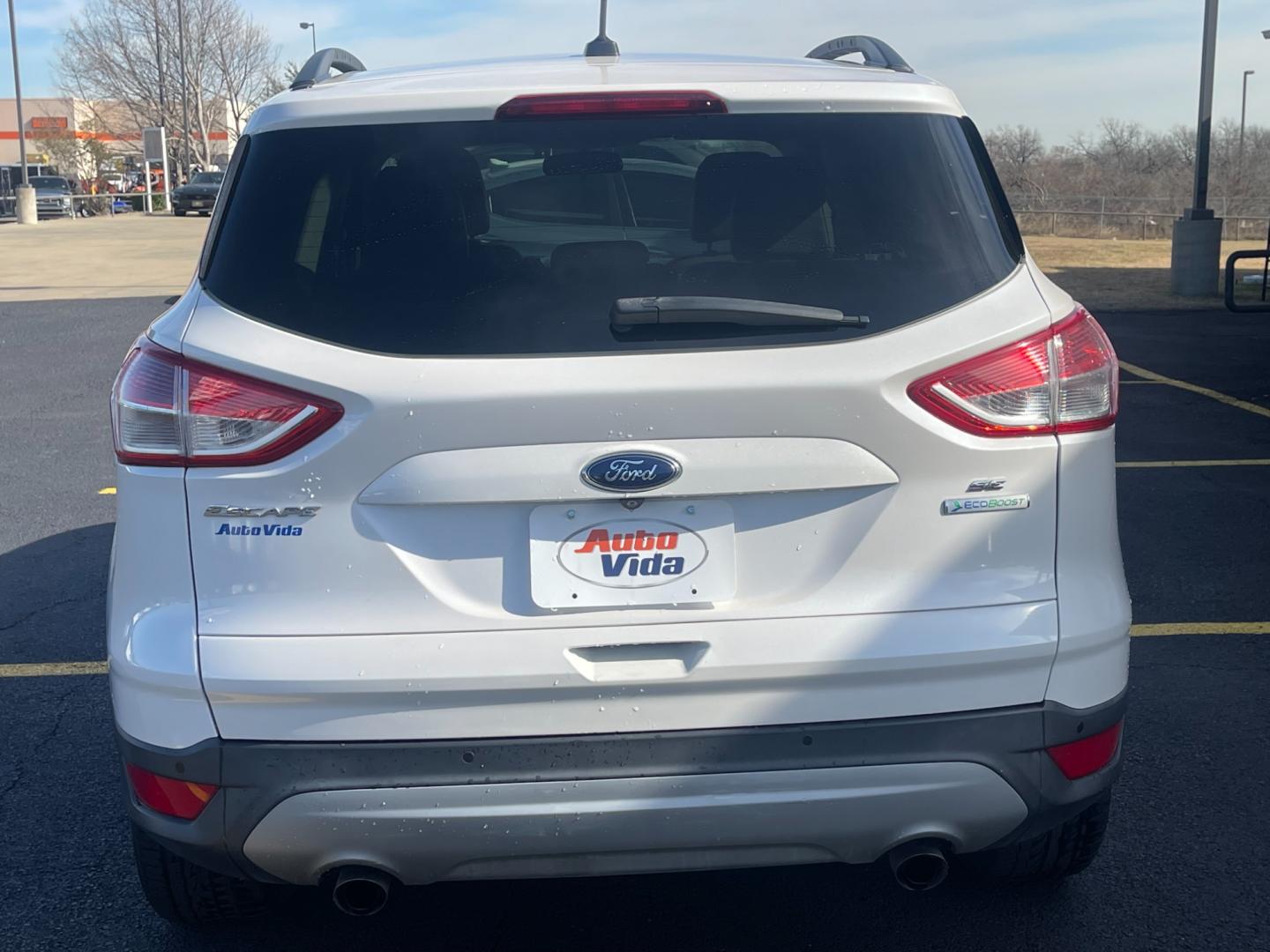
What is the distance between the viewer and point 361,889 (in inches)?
103

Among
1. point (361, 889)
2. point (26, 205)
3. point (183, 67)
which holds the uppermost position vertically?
point (183, 67)

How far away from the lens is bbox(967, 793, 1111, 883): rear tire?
299 cm

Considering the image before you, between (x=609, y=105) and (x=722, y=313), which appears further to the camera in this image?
(x=609, y=105)

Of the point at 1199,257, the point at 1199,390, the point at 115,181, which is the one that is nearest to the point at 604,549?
the point at 1199,390

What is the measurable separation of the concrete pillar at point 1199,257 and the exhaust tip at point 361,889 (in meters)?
17.5

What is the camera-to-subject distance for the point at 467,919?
317 cm

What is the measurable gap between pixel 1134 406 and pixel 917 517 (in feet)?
25.8

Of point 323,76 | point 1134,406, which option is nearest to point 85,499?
point 323,76

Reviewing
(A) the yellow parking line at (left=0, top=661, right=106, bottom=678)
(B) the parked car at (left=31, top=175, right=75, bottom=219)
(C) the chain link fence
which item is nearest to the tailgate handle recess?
(A) the yellow parking line at (left=0, top=661, right=106, bottom=678)

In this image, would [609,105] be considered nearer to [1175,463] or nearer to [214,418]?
[214,418]

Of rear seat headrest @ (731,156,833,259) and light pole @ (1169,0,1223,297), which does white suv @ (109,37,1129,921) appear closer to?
rear seat headrest @ (731,156,833,259)

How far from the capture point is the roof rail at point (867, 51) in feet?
10.8

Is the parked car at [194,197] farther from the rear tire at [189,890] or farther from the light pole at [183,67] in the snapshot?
the rear tire at [189,890]

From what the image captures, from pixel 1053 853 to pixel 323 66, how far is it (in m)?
2.48
